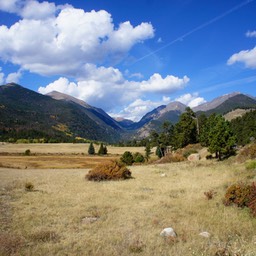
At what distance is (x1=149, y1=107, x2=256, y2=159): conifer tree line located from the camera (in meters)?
45.5

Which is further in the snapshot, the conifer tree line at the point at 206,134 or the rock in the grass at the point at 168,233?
the conifer tree line at the point at 206,134

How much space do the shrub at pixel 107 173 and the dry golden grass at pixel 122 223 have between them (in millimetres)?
7711

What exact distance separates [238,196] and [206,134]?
5480cm

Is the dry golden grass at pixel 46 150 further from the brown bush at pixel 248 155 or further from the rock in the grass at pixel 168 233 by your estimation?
the rock in the grass at pixel 168 233

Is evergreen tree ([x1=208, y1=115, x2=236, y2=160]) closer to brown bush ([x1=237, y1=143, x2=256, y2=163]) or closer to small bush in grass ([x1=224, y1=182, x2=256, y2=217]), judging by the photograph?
brown bush ([x1=237, y1=143, x2=256, y2=163])

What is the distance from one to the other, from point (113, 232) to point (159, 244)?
2.20 m

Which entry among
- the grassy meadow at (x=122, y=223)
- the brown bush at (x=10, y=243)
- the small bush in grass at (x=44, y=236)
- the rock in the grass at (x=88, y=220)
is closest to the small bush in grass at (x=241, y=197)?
the grassy meadow at (x=122, y=223)

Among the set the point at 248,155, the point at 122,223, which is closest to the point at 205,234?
the point at 122,223

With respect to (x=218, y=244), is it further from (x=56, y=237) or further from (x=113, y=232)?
(x=56, y=237)

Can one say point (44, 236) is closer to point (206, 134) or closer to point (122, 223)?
point (122, 223)

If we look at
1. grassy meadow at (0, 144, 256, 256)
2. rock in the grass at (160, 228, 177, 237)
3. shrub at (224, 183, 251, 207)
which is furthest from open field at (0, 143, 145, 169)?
rock in the grass at (160, 228, 177, 237)

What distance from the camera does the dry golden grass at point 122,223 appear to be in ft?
31.0

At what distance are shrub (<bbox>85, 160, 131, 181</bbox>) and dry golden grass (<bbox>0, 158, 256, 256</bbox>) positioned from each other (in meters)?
7.71

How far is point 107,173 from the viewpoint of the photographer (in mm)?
28938
